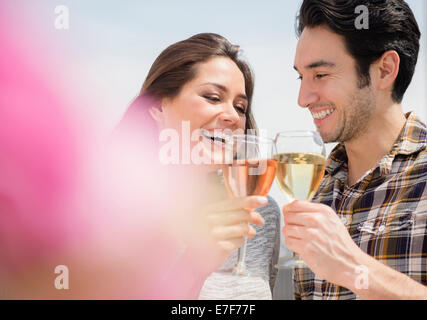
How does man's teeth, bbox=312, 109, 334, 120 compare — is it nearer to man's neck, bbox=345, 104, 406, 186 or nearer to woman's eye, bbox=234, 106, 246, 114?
man's neck, bbox=345, 104, 406, 186

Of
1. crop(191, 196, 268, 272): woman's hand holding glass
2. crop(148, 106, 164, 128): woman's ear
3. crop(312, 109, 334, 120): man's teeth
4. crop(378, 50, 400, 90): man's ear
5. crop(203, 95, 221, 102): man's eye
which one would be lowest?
crop(191, 196, 268, 272): woman's hand holding glass

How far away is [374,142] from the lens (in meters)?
2.21

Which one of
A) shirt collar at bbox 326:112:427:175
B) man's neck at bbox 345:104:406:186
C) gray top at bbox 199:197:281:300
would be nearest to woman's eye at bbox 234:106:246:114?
gray top at bbox 199:197:281:300

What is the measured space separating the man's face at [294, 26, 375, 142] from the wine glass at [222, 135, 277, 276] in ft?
3.25

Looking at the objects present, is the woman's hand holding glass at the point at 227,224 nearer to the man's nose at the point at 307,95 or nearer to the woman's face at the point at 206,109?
the woman's face at the point at 206,109

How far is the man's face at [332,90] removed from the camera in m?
2.25

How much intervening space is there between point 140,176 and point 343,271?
141 centimetres

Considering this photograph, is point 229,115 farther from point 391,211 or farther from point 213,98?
point 391,211

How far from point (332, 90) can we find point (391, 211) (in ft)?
2.40

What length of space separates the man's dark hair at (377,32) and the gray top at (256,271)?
94cm

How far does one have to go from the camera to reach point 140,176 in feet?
7.99

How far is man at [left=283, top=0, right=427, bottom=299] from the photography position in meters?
1.85

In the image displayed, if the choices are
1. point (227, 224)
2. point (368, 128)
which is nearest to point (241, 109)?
point (368, 128)

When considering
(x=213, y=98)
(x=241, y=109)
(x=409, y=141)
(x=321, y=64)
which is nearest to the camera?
(x=409, y=141)
